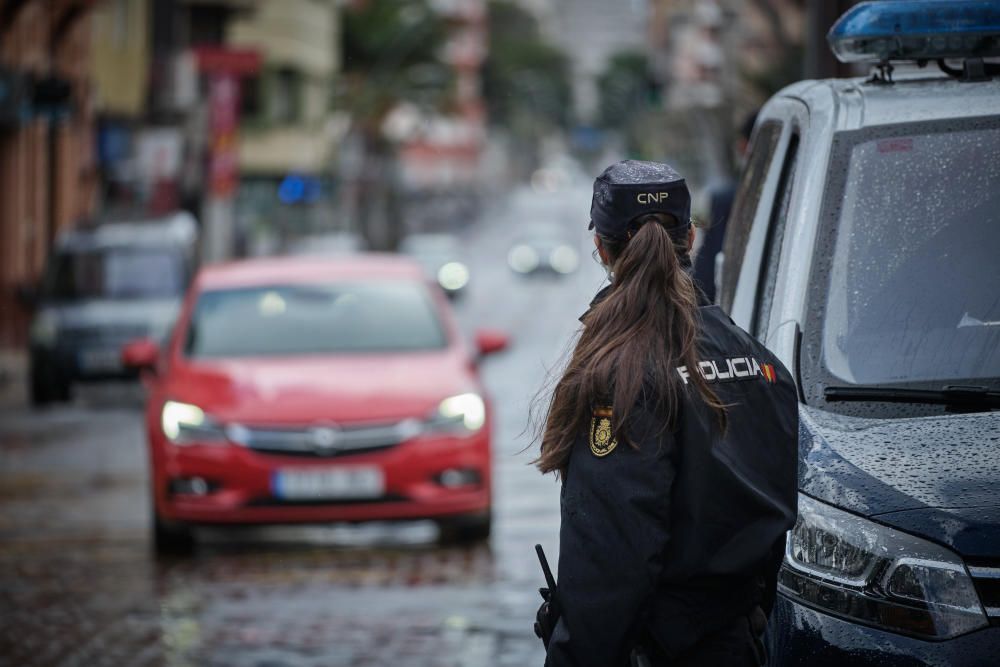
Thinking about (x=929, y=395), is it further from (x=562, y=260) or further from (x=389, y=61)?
(x=389, y=61)

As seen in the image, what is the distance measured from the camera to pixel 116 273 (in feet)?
78.1

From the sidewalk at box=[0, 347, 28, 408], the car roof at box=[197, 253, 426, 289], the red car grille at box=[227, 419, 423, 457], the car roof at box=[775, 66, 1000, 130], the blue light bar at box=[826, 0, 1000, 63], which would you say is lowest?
the sidewalk at box=[0, 347, 28, 408]

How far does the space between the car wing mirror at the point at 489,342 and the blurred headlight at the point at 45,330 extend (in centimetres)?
1219

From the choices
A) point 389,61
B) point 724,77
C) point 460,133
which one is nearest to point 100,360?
point 724,77

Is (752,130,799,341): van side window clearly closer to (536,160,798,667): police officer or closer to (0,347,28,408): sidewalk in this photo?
(536,160,798,667): police officer

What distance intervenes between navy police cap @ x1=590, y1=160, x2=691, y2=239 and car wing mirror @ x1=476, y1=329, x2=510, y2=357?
7992 mm

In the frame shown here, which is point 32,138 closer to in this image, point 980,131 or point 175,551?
point 175,551

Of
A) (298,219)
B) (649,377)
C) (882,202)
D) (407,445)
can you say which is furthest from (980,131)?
(298,219)

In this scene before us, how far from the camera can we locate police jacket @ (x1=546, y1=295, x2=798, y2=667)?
3334 millimetres

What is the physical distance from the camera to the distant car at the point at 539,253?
7350 cm

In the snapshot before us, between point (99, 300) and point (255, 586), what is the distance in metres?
14.6

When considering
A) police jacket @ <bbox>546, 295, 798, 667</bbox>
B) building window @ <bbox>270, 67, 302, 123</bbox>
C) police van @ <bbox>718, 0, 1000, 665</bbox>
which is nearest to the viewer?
police jacket @ <bbox>546, 295, 798, 667</bbox>

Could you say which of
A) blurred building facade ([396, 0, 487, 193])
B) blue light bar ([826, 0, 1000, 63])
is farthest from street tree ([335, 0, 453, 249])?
blue light bar ([826, 0, 1000, 63])

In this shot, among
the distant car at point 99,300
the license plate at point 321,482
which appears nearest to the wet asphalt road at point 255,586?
the license plate at point 321,482
